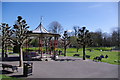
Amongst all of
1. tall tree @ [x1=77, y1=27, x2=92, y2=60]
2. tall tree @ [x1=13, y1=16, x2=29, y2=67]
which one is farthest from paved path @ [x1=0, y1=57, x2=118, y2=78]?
tall tree @ [x1=77, y1=27, x2=92, y2=60]

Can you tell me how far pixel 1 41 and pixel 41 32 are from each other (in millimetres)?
5575

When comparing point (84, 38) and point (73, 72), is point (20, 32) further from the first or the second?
point (84, 38)

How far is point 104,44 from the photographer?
217 feet

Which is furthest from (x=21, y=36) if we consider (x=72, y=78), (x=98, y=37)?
(x=98, y=37)

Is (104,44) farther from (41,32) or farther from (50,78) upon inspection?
Answer: (50,78)

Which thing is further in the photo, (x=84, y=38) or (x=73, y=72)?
(x=84, y=38)

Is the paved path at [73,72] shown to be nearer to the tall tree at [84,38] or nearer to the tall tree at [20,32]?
the tall tree at [20,32]

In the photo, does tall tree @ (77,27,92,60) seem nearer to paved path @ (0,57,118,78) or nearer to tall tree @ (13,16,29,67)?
paved path @ (0,57,118,78)

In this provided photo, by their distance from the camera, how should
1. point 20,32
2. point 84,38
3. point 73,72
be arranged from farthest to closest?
point 84,38 < point 20,32 < point 73,72


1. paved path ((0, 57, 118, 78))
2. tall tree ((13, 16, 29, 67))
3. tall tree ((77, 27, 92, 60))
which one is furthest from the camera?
tall tree ((77, 27, 92, 60))

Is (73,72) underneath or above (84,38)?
underneath

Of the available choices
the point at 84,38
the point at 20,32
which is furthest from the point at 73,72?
the point at 84,38

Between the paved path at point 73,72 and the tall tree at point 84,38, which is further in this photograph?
the tall tree at point 84,38

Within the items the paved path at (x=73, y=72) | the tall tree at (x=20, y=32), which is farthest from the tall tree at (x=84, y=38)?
the tall tree at (x=20, y=32)
